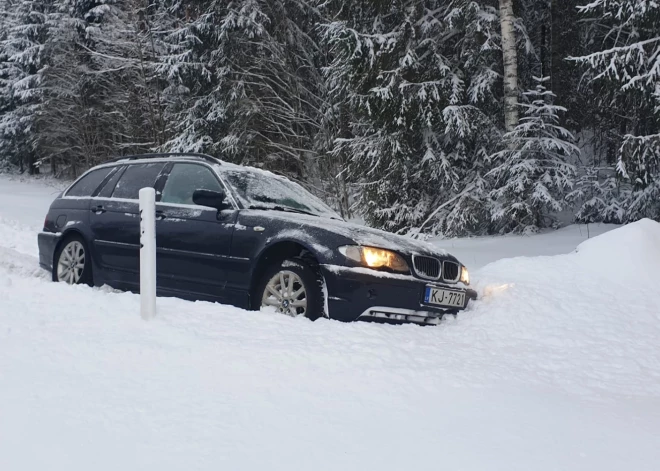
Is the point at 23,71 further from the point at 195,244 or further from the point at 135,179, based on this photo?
the point at 195,244

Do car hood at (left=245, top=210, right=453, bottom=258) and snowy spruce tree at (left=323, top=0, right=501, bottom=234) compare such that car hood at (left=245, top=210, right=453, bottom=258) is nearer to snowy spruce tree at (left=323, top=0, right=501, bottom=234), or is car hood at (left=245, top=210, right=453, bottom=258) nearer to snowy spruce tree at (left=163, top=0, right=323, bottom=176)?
snowy spruce tree at (left=323, top=0, right=501, bottom=234)

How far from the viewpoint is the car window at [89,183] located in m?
6.53

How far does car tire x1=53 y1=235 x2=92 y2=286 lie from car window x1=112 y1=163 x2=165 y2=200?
65 cm

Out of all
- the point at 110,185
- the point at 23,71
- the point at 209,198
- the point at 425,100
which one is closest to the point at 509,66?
the point at 425,100

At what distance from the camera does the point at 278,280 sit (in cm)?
469

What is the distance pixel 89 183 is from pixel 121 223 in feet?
3.88

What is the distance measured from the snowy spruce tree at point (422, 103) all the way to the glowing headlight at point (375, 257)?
711cm

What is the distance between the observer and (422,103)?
11523mm

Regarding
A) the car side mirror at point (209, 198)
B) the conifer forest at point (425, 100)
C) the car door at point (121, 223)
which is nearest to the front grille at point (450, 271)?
the car side mirror at point (209, 198)

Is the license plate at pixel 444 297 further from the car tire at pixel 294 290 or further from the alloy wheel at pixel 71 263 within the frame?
the alloy wheel at pixel 71 263

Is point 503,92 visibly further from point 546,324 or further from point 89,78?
point 89,78

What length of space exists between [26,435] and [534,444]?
2251 millimetres

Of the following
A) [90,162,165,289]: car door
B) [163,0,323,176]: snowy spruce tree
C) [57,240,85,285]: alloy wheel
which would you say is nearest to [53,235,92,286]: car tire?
[57,240,85,285]: alloy wheel

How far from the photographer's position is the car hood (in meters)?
4.68
